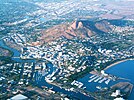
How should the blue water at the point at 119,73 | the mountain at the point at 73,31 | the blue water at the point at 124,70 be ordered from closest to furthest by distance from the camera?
the blue water at the point at 119,73, the blue water at the point at 124,70, the mountain at the point at 73,31

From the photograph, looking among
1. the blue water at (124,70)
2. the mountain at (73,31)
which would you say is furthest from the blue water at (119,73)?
the mountain at (73,31)

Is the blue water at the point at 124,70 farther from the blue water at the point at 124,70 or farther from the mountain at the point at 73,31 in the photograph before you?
the mountain at the point at 73,31

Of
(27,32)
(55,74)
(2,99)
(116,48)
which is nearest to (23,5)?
(27,32)

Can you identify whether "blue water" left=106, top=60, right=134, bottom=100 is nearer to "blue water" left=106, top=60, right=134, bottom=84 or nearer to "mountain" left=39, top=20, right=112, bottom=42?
"blue water" left=106, top=60, right=134, bottom=84

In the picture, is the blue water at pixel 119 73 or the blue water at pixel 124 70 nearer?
the blue water at pixel 119 73

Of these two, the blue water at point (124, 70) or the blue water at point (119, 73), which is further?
the blue water at point (124, 70)

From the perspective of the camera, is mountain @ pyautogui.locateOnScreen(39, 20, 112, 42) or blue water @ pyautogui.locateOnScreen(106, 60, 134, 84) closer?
blue water @ pyautogui.locateOnScreen(106, 60, 134, 84)

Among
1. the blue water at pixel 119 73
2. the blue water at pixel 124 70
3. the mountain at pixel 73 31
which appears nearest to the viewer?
the blue water at pixel 119 73

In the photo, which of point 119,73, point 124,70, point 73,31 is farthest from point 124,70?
point 73,31

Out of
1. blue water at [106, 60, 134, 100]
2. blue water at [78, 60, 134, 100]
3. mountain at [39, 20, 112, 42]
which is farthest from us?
mountain at [39, 20, 112, 42]

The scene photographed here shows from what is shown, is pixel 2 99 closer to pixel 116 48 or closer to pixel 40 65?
pixel 40 65

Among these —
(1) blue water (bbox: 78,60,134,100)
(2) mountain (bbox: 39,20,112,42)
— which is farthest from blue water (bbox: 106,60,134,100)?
(2) mountain (bbox: 39,20,112,42)
